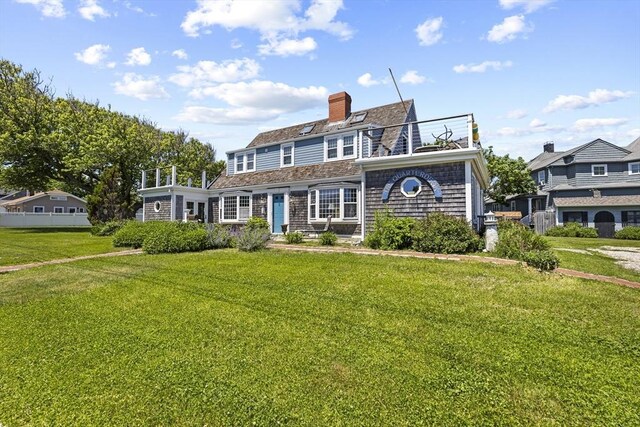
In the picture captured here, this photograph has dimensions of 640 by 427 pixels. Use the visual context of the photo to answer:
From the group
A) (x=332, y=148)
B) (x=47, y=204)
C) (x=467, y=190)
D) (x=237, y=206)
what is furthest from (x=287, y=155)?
(x=47, y=204)

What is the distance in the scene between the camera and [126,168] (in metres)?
27.5

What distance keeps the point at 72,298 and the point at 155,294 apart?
1.51m

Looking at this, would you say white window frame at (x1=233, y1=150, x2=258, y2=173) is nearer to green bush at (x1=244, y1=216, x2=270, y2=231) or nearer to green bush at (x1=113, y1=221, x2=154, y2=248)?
green bush at (x1=244, y1=216, x2=270, y2=231)

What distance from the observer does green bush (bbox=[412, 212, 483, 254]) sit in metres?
10.3

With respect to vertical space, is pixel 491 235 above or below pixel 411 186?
below

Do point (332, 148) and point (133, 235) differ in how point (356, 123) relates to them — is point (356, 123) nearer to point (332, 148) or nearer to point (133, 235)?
point (332, 148)

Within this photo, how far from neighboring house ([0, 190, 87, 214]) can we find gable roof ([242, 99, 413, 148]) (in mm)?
41873

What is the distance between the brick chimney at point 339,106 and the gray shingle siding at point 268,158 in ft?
12.8

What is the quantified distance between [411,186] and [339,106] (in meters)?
9.51

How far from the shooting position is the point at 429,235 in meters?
10.7

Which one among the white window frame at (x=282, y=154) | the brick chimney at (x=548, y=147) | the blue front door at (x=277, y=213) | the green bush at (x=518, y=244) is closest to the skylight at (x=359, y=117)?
the white window frame at (x=282, y=154)

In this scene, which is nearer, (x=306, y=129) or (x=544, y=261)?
(x=544, y=261)

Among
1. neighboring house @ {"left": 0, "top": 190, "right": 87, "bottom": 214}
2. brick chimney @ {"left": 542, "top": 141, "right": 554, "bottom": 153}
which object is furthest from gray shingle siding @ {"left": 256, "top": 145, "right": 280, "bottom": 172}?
neighboring house @ {"left": 0, "top": 190, "right": 87, "bottom": 214}

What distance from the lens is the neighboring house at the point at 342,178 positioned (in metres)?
11.9
